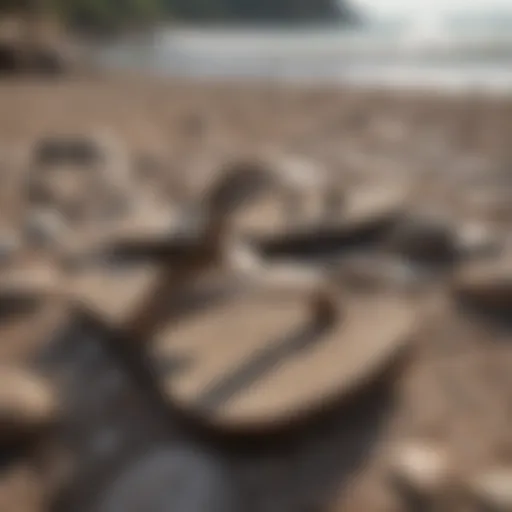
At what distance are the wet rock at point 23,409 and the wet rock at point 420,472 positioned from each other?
179mm

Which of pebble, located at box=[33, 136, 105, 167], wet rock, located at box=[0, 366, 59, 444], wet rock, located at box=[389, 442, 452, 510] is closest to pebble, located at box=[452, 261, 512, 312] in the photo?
wet rock, located at box=[389, 442, 452, 510]

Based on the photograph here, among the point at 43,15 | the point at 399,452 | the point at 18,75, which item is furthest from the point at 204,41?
the point at 399,452

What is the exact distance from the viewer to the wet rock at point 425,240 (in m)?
0.57

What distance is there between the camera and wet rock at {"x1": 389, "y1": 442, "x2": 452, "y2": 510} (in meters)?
0.33

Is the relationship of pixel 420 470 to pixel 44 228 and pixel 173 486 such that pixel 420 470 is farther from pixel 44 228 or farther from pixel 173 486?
pixel 44 228

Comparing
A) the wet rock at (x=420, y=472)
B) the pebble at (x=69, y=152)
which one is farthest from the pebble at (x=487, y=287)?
the pebble at (x=69, y=152)

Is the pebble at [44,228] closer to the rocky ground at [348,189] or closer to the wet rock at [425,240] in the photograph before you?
the rocky ground at [348,189]

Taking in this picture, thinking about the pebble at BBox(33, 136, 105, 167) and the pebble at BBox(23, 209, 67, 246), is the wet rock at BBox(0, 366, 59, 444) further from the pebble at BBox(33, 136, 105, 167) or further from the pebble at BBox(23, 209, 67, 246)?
the pebble at BBox(33, 136, 105, 167)

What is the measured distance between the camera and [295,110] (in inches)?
45.4

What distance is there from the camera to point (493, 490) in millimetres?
332

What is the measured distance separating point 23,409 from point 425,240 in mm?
343

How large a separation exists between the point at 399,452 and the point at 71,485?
0.16 meters

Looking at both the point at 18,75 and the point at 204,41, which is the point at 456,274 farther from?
the point at 204,41

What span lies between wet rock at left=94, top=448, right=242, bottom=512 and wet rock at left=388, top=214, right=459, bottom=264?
0.28 m
